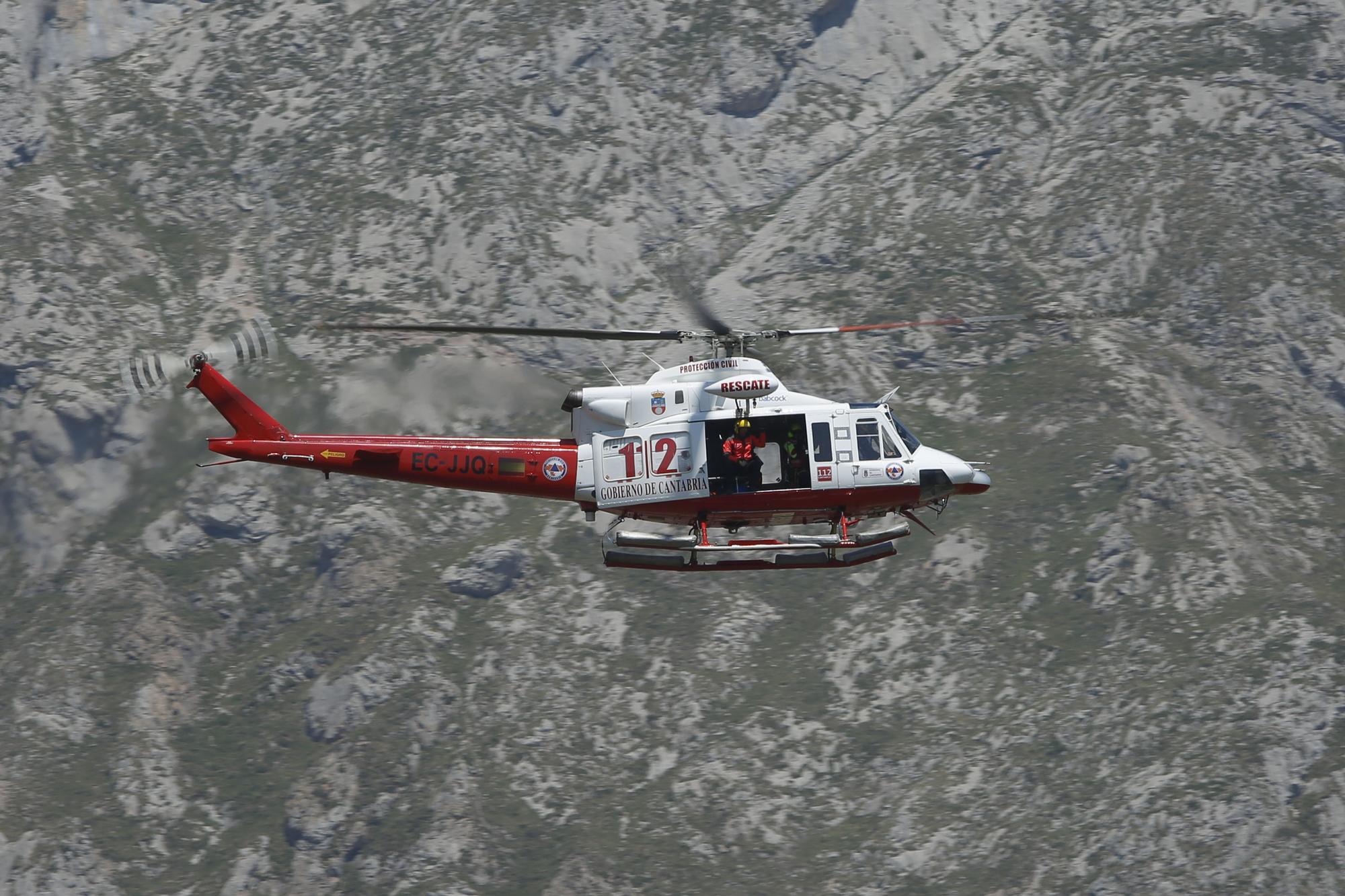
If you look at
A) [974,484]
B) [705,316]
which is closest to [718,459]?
[705,316]

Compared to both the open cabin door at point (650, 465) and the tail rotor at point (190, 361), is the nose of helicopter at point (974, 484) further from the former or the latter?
the tail rotor at point (190, 361)

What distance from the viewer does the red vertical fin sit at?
72062 mm

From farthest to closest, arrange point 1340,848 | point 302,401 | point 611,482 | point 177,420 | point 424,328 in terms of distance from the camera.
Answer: point 1340,848 → point 302,401 → point 177,420 → point 611,482 → point 424,328

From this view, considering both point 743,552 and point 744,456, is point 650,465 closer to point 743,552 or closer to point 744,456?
point 744,456

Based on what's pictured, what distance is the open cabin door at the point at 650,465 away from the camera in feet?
220

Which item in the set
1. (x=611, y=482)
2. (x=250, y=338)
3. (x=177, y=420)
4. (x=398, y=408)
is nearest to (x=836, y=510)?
(x=611, y=482)

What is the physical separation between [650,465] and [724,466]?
228 centimetres

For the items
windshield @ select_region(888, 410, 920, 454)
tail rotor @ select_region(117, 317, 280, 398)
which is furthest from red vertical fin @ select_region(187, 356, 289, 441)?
windshield @ select_region(888, 410, 920, 454)

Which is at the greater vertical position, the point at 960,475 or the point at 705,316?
the point at 705,316

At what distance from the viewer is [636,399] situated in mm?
68562

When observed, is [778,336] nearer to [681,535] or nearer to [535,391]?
[681,535]

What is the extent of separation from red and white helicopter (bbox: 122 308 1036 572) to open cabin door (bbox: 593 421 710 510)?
0.13 feet

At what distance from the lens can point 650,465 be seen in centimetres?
6762

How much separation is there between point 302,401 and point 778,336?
82.5 m
